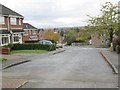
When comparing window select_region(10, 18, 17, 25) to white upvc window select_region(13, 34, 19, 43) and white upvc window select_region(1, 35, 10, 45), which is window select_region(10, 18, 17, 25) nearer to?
white upvc window select_region(13, 34, 19, 43)

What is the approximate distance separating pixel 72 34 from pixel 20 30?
6515cm

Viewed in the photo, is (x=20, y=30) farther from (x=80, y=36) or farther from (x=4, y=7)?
(x=80, y=36)

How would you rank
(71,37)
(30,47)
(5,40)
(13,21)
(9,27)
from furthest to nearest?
1. (71,37)
2. (13,21)
3. (9,27)
4. (5,40)
5. (30,47)

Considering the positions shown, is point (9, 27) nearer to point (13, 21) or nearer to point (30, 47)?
point (13, 21)

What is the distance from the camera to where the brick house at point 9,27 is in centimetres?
5091

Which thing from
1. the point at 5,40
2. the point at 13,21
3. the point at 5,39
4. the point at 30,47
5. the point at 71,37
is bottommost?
the point at 30,47

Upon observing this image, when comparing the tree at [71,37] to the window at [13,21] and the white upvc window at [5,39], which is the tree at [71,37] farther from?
the white upvc window at [5,39]

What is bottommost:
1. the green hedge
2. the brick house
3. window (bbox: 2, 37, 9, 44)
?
the green hedge

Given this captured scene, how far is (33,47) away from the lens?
163ft

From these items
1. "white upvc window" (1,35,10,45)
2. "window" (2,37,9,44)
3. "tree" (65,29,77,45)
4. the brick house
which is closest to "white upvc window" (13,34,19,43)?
the brick house

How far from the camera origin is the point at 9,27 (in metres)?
54.1

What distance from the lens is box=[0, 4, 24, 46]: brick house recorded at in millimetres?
50906

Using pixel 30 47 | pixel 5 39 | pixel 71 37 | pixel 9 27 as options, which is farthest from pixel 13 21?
pixel 71 37

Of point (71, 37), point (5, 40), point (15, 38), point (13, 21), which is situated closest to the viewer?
point (5, 40)
